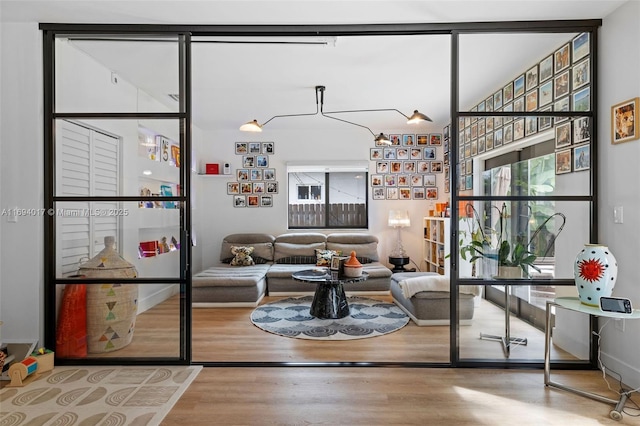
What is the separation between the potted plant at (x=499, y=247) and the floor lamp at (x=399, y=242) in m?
3.26

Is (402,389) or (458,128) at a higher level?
(458,128)

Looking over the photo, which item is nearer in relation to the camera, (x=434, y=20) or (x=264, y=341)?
(x=434, y=20)

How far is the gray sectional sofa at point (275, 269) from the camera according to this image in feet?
15.9

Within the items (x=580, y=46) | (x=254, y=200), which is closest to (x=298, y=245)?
(x=254, y=200)

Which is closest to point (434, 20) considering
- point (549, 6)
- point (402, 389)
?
point (549, 6)

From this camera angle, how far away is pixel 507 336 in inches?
117

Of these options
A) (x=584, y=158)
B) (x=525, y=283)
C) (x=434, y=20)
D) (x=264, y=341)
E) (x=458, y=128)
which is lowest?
(x=264, y=341)

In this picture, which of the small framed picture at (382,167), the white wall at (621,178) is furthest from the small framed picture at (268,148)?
the white wall at (621,178)

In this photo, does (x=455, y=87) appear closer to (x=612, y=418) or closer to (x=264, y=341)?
(x=612, y=418)

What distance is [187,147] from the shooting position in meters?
2.96

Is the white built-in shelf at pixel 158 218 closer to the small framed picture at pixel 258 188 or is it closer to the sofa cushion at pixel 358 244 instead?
the sofa cushion at pixel 358 244

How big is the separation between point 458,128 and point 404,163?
3.71 metres

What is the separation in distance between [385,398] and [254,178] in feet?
15.9

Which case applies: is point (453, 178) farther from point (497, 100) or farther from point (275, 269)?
point (275, 269)
